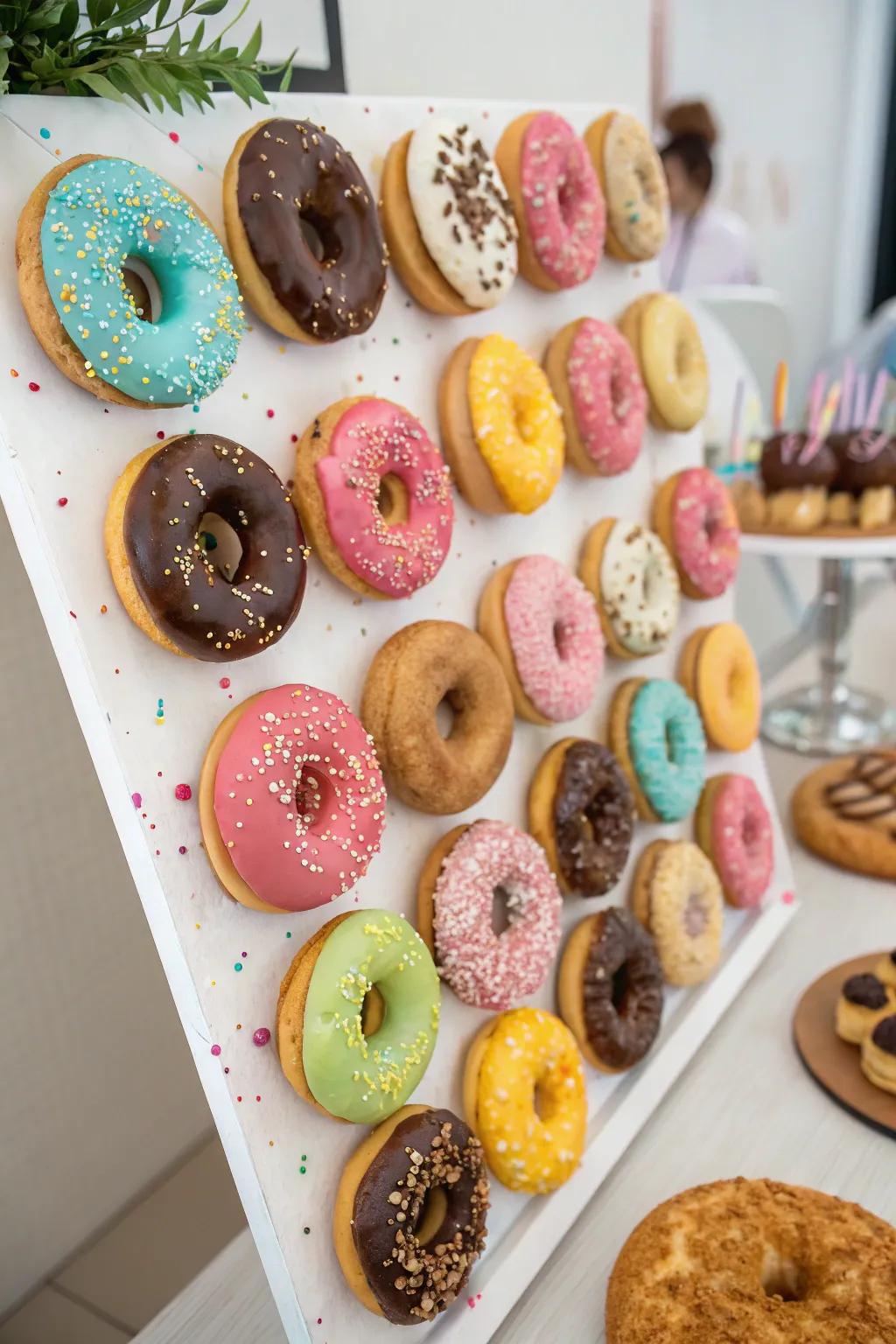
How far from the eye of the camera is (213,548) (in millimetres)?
727

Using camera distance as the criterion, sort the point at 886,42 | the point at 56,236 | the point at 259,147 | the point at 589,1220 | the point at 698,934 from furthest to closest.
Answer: the point at 886,42 → the point at 698,934 → the point at 589,1220 → the point at 259,147 → the point at 56,236

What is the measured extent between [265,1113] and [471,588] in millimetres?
455

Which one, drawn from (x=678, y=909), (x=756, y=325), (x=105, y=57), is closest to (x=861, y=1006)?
(x=678, y=909)

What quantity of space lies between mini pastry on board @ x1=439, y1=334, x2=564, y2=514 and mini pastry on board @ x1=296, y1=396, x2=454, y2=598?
59 millimetres

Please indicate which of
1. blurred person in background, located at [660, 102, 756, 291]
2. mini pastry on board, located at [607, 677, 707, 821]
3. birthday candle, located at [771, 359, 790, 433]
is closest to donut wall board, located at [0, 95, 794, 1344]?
mini pastry on board, located at [607, 677, 707, 821]

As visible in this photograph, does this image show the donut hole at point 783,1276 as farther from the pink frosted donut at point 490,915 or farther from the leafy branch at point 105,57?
the leafy branch at point 105,57

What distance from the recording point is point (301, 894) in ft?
2.22

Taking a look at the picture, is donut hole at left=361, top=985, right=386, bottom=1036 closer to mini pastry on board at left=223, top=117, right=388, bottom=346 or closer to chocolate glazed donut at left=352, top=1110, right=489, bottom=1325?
chocolate glazed donut at left=352, top=1110, right=489, bottom=1325

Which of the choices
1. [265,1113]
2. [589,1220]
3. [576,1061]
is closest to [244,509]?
[265,1113]

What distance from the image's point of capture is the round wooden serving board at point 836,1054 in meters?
0.97

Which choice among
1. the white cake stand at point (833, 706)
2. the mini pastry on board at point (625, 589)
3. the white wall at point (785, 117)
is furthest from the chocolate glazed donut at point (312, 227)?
the white wall at point (785, 117)

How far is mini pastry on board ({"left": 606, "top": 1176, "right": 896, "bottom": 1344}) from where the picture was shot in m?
0.73

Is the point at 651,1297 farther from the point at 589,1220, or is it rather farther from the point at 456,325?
the point at 456,325

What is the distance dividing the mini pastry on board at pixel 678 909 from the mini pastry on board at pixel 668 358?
0.46m
